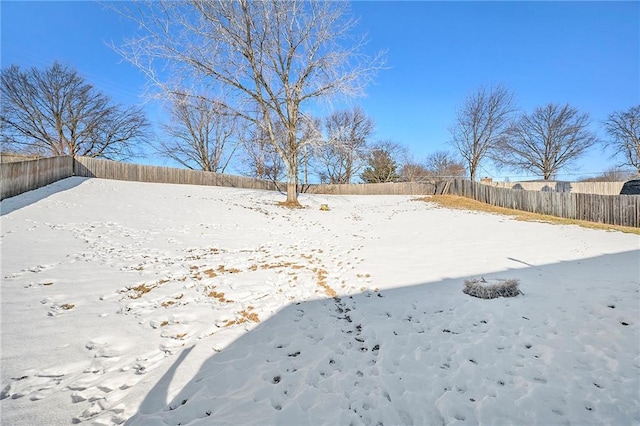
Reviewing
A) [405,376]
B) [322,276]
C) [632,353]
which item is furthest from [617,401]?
[322,276]

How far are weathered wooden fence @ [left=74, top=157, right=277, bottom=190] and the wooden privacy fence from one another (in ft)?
72.5

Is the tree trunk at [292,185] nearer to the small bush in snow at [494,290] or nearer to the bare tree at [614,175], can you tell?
the small bush in snow at [494,290]

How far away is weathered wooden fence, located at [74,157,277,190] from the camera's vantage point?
56.0ft

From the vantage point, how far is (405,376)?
94.1 inches

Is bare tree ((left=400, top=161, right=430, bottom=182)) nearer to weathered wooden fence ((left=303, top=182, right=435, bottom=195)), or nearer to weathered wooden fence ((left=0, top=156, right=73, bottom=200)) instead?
weathered wooden fence ((left=303, top=182, right=435, bottom=195))

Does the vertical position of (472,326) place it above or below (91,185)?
below

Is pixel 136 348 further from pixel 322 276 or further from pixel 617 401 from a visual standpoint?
pixel 617 401

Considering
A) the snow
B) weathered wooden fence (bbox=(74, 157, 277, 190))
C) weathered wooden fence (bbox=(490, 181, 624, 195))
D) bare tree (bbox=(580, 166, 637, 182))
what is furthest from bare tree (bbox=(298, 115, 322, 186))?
bare tree (bbox=(580, 166, 637, 182))

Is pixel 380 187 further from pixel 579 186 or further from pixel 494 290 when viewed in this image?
pixel 494 290

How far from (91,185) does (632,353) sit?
756 inches

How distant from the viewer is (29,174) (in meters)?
10.7

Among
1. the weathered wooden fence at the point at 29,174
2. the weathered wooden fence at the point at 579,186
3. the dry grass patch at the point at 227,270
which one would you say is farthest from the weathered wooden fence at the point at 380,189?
the dry grass patch at the point at 227,270

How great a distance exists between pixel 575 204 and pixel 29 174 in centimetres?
2441

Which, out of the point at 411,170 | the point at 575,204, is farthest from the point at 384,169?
the point at 575,204
